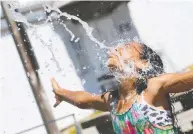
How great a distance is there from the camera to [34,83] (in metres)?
8.08

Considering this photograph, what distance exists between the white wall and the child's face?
11117mm

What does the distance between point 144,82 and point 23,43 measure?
5580 millimetres

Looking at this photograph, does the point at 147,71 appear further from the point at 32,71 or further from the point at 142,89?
the point at 32,71

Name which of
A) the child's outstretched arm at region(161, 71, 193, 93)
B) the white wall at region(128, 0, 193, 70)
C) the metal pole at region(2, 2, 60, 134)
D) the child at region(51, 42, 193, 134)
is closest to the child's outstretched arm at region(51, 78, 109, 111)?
the child at region(51, 42, 193, 134)

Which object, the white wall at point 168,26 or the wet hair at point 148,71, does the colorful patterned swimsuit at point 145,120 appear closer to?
the wet hair at point 148,71

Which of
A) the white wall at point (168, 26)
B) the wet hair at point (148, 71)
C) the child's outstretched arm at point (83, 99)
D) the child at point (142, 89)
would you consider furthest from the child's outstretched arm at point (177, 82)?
the white wall at point (168, 26)

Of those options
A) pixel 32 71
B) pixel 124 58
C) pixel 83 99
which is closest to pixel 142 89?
pixel 124 58

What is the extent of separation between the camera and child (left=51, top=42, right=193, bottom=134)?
105 inches

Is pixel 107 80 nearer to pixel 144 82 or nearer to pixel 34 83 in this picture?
pixel 34 83

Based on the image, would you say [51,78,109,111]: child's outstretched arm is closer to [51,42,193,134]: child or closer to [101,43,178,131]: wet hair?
[51,42,193,134]: child

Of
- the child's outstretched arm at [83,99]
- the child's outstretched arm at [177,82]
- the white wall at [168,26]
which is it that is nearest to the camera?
the child's outstretched arm at [177,82]

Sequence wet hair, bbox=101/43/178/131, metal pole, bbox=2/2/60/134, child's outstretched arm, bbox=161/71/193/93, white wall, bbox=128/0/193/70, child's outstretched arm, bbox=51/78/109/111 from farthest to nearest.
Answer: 1. white wall, bbox=128/0/193/70
2. metal pole, bbox=2/2/60/134
3. child's outstretched arm, bbox=51/78/109/111
4. wet hair, bbox=101/43/178/131
5. child's outstretched arm, bbox=161/71/193/93

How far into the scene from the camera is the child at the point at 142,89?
8.71 ft

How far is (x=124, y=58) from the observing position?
2766mm
